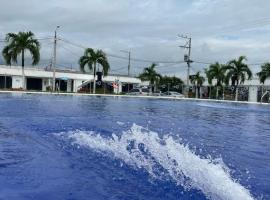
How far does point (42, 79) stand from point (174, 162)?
2435 inches

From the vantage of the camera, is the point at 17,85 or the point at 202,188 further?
the point at 17,85

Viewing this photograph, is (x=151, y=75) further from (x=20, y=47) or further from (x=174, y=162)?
(x=174, y=162)

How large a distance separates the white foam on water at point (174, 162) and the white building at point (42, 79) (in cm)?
5195

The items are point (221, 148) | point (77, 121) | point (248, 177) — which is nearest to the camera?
point (248, 177)

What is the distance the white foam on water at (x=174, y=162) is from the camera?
7311 mm

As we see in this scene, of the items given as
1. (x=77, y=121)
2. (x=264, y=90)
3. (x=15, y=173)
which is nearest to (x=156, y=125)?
(x=77, y=121)

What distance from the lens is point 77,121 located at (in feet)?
63.6

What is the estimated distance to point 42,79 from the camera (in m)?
69.6

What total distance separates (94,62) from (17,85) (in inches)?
441

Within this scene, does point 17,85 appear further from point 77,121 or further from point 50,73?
point 77,121

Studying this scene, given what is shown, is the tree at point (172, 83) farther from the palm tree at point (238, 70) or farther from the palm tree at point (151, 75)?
the palm tree at point (238, 70)

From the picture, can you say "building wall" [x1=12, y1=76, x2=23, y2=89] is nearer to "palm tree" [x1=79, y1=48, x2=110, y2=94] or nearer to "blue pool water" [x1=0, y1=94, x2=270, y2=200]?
"palm tree" [x1=79, y1=48, x2=110, y2=94]

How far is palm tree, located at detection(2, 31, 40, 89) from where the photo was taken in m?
58.1

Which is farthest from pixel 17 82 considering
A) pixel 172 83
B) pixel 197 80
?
pixel 172 83
